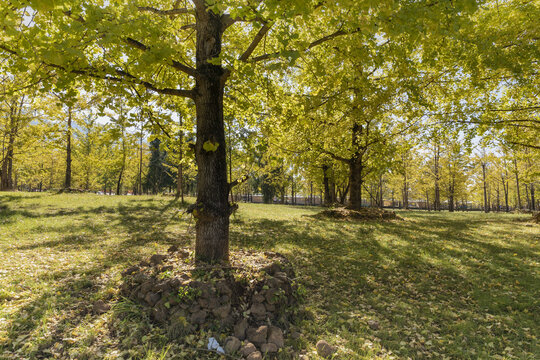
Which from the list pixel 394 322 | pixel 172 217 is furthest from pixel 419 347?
pixel 172 217

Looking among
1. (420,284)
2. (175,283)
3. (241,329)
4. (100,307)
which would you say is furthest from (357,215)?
(100,307)

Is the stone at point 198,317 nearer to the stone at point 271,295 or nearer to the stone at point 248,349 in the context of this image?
the stone at point 248,349

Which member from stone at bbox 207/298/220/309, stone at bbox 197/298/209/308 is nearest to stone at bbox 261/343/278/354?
stone at bbox 207/298/220/309

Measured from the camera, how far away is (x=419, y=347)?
3865mm

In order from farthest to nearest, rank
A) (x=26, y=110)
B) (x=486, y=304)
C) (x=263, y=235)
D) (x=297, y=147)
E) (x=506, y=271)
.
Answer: (x=26, y=110) → (x=297, y=147) → (x=263, y=235) → (x=506, y=271) → (x=486, y=304)

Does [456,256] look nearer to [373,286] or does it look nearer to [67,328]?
[373,286]

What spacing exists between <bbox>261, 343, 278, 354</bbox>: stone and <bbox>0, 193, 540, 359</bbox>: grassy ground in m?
0.44

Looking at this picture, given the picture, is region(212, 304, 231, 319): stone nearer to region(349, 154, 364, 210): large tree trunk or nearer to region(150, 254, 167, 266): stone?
region(150, 254, 167, 266): stone

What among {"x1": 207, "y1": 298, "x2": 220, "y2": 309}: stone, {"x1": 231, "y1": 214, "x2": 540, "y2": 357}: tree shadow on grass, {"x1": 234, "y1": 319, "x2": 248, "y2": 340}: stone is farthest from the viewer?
{"x1": 231, "y1": 214, "x2": 540, "y2": 357}: tree shadow on grass

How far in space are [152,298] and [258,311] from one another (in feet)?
5.16

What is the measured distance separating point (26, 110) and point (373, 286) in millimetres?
23720

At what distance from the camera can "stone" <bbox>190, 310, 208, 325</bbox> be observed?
3713 millimetres

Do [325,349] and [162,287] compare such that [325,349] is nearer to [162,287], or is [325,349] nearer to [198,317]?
[198,317]

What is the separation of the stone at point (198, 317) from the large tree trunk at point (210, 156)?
3.80ft
